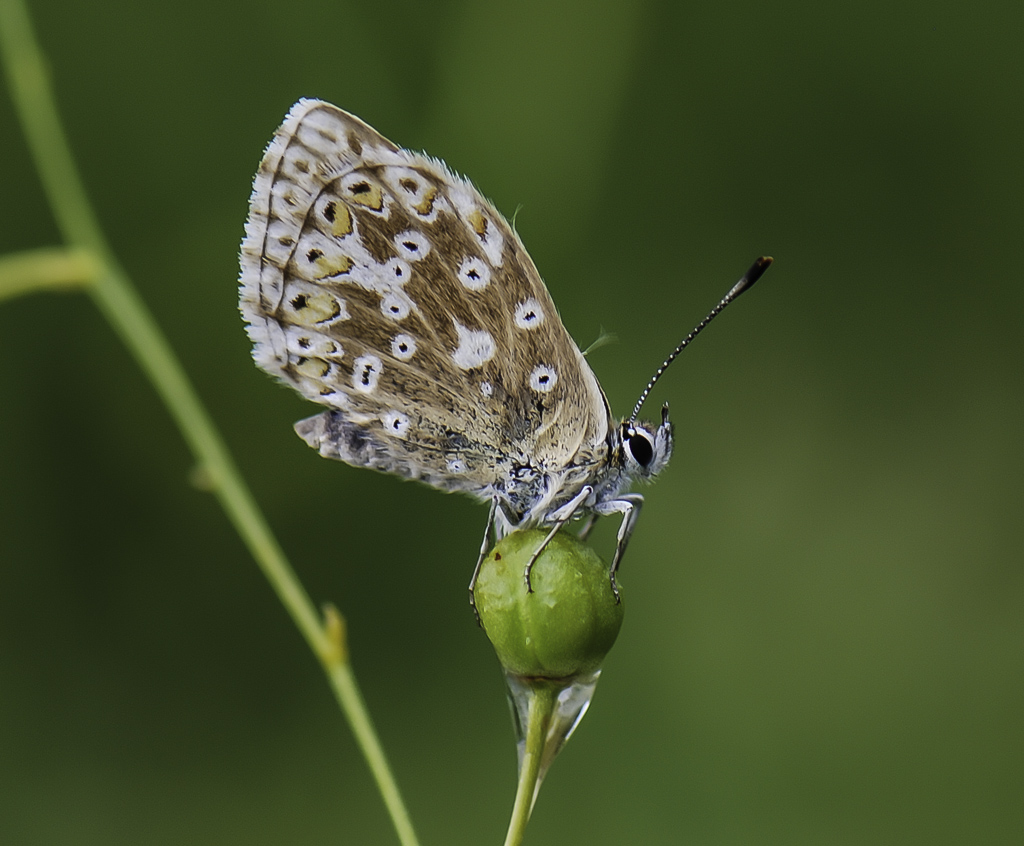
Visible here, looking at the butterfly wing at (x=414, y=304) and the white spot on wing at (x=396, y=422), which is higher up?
the butterfly wing at (x=414, y=304)

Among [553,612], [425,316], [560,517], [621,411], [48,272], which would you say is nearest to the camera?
[553,612]

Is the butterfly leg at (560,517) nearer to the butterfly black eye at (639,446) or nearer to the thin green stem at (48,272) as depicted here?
the butterfly black eye at (639,446)

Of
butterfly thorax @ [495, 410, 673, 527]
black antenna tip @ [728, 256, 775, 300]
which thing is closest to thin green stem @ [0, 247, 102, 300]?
butterfly thorax @ [495, 410, 673, 527]

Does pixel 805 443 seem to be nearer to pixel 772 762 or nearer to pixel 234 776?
pixel 772 762

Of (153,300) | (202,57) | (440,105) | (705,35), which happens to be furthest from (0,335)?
(705,35)

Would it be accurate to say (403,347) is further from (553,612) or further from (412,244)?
(553,612)

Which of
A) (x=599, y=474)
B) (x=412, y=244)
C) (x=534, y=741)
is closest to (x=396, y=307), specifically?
(x=412, y=244)

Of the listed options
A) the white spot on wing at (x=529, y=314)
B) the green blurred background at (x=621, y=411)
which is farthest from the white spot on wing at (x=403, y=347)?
the green blurred background at (x=621, y=411)
